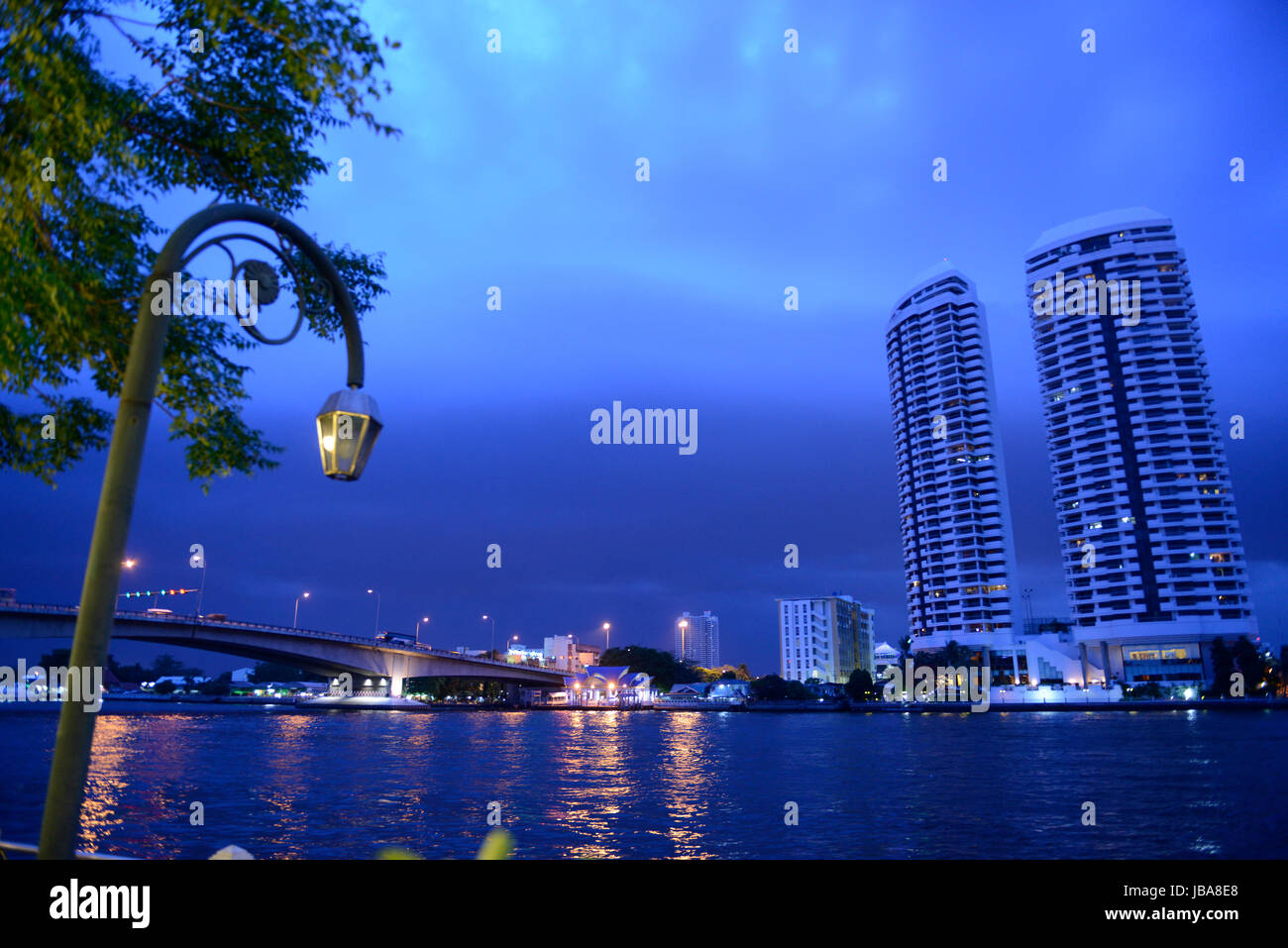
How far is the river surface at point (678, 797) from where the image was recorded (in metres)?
22.3

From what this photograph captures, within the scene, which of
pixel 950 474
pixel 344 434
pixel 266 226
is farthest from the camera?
pixel 950 474

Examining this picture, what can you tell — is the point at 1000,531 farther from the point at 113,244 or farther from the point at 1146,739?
the point at 113,244

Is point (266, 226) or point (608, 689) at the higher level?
point (266, 226)

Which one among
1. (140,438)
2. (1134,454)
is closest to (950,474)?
(1134,454)

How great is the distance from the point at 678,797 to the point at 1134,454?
136 meters

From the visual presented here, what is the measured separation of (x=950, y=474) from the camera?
15650 cm

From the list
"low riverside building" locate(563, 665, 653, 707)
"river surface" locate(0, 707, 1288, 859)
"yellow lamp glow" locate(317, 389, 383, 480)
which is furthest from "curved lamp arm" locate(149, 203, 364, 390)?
"low riverside building" locate(563, 665, 653, 707)

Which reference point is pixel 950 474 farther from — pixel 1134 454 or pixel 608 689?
pixel 608 689

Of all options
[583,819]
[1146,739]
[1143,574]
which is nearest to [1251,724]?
[1146,739]

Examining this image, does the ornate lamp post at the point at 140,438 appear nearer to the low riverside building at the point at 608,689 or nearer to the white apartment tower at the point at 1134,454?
the white apartment tower at the point at 1134,454

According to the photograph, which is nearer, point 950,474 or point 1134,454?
point 1134,454

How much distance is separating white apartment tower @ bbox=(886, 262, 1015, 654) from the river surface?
87.1m
